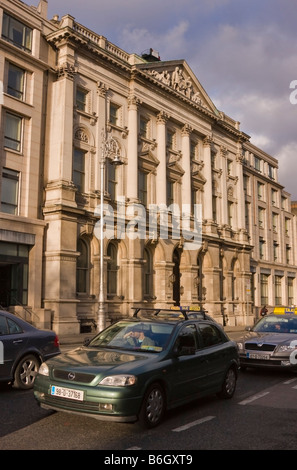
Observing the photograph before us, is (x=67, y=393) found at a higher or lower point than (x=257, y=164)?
lower

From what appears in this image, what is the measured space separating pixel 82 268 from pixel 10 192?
19.1 feet

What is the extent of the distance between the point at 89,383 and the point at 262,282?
143ft

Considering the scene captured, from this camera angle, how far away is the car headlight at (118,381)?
20.3ft

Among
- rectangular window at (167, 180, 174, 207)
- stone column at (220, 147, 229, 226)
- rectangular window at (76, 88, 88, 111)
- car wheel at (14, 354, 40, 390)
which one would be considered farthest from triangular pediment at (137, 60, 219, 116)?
car wheel at (14, 354, 40, 390)

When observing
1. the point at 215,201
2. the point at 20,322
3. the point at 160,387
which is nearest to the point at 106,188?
the point at 215,201

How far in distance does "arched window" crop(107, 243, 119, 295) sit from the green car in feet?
63.2

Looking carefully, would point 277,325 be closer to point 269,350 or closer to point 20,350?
point 269,350

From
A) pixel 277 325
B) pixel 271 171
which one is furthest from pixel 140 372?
pixel 271 171

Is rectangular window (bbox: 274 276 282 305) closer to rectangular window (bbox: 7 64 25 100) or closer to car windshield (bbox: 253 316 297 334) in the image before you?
rectangular window (bbox: 7 64 25 100)

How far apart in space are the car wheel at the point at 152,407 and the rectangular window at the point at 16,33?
73.3ft

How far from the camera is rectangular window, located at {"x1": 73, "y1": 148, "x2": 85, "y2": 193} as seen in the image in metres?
26.8

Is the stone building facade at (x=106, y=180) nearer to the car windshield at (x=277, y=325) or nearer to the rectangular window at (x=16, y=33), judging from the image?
the rectangular window at (x=16, y=33)

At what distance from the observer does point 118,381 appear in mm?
6219

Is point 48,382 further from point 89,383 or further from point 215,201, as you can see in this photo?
point 215,201
